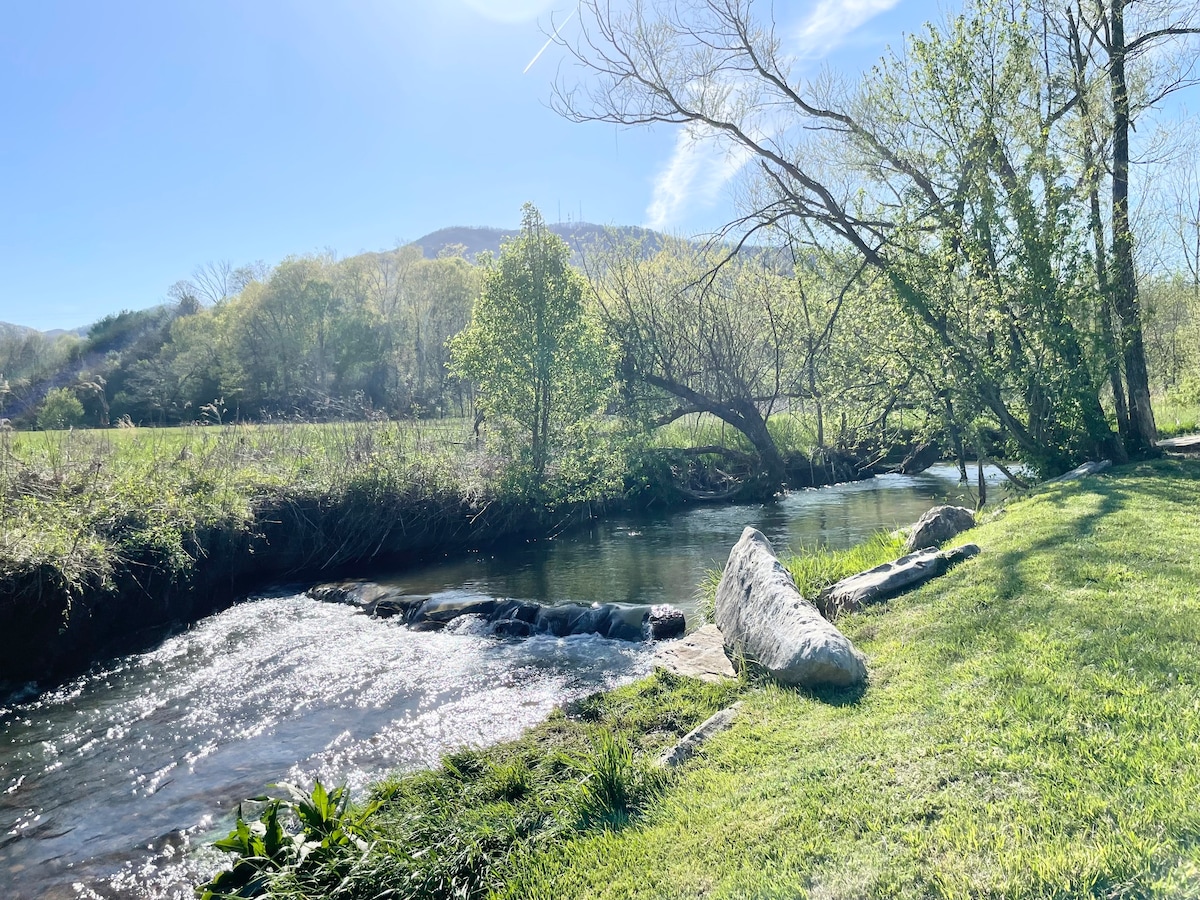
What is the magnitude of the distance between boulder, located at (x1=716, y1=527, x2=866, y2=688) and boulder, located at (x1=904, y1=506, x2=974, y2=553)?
2747 millimetres

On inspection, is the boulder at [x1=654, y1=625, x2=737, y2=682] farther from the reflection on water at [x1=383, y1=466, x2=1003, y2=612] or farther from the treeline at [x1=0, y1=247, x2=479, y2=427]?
the treeline at [x1=0, y1=247, x2=479, y2=427]

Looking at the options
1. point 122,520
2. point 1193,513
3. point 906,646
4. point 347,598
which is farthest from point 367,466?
point 1193,513

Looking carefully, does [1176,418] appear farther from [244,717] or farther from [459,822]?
[244,717]

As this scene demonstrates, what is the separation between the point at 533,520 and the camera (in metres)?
18.7

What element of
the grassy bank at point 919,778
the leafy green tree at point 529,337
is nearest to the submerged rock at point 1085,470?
the grassy bank at point 919,778

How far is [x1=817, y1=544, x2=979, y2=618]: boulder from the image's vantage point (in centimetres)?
770

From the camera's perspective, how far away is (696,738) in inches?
208

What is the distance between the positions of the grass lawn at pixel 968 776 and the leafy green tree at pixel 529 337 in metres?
13.3

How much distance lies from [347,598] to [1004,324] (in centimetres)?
1280

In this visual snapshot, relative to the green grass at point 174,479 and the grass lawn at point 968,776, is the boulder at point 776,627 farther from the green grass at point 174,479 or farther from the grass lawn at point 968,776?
the green grass at point 174,479

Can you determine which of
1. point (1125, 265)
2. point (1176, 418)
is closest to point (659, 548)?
point (1125, 265)

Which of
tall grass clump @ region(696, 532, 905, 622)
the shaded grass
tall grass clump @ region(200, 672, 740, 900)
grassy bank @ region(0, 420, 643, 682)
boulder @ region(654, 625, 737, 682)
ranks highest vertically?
grassy bank @ region(0, 420, 643, 682)

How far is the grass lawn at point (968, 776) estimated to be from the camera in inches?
118

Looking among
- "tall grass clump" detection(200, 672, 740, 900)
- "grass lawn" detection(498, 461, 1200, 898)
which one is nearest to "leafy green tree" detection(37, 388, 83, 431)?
"tall grass clump" detection(200, 672, 740, 900)
